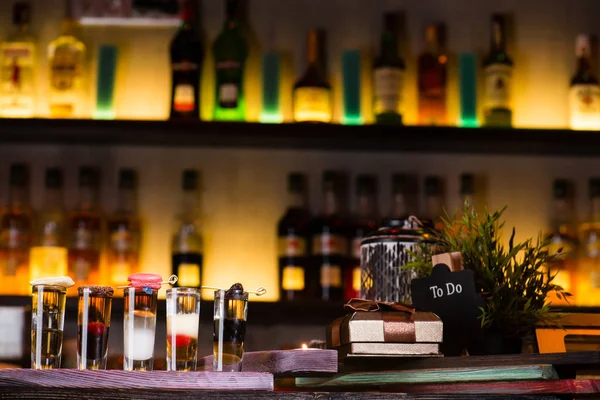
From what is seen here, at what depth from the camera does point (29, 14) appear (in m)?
2.40

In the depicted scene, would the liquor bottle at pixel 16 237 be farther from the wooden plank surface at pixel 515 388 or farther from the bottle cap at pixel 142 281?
the wooden plank surface at pixel 515 388

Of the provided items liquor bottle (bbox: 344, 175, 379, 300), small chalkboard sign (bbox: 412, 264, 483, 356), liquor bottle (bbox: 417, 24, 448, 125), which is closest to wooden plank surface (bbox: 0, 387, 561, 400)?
small chalkboard sign (bbox: 412, 264, 483, 356)

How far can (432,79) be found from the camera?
237cm

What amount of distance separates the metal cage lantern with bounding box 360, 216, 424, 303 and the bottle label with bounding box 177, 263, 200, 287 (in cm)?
105

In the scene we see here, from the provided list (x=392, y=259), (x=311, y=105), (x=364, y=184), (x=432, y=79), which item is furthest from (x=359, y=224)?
(x=392, y=259)

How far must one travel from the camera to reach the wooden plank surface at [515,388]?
2.72 ft

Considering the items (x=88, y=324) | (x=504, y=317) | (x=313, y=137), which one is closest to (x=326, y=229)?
(x=313, y=137)

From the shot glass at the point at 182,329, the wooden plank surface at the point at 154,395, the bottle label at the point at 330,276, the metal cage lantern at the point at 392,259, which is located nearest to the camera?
the wooden plank surface at the point at 154,395

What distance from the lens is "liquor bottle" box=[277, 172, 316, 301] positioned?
2.21 meters

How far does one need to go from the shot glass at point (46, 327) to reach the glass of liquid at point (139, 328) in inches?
2.6

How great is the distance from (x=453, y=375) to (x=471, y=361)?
0.07 feet

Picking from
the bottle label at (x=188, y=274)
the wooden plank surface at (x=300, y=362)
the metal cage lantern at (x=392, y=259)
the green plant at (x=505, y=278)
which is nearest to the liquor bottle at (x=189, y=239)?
the bottle label at (x=188, y=274)

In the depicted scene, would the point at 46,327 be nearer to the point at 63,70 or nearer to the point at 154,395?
the point at 154,395

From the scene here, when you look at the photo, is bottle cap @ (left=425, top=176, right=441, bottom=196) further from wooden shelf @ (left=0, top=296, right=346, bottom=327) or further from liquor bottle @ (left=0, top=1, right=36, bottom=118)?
liquor bottle @ (left=0, top=1, right=36, bottom=118)
